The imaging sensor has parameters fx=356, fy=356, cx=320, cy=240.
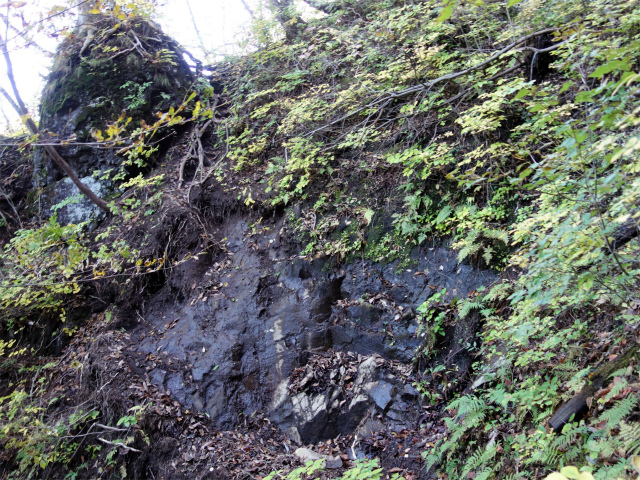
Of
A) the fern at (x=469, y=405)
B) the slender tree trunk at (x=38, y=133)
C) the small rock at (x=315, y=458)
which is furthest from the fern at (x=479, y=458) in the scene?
the slender tree trunk at (x=38, y=133)

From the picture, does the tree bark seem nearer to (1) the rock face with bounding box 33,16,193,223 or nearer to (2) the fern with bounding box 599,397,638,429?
(1) the rock face with bounding box 33,16,193,223

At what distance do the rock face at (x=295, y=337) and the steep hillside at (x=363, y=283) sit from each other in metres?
0.04

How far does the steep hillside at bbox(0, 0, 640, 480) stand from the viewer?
9.87 feet

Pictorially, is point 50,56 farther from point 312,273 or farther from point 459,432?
point 459,432

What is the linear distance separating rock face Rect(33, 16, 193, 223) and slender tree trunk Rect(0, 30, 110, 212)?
1.96ft

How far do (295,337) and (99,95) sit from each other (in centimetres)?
891

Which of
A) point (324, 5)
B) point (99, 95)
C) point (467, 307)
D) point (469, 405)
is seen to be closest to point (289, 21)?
point (324, 5)

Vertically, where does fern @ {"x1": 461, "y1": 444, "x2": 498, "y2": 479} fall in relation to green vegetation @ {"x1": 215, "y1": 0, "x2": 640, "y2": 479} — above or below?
below

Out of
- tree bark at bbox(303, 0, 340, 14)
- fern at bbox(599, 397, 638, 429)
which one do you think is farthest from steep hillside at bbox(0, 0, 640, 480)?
tree bark at bbox(303, 0, 340, 14)

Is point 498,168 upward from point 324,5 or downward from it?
downward

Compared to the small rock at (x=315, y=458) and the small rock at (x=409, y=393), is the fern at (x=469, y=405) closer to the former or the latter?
the small rock at (x=409, y=393)

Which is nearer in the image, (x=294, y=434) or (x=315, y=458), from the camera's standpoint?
(x=315, y=458)

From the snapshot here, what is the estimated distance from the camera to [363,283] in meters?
5.91

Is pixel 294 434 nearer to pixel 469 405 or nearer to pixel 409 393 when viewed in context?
pixel 409 393
